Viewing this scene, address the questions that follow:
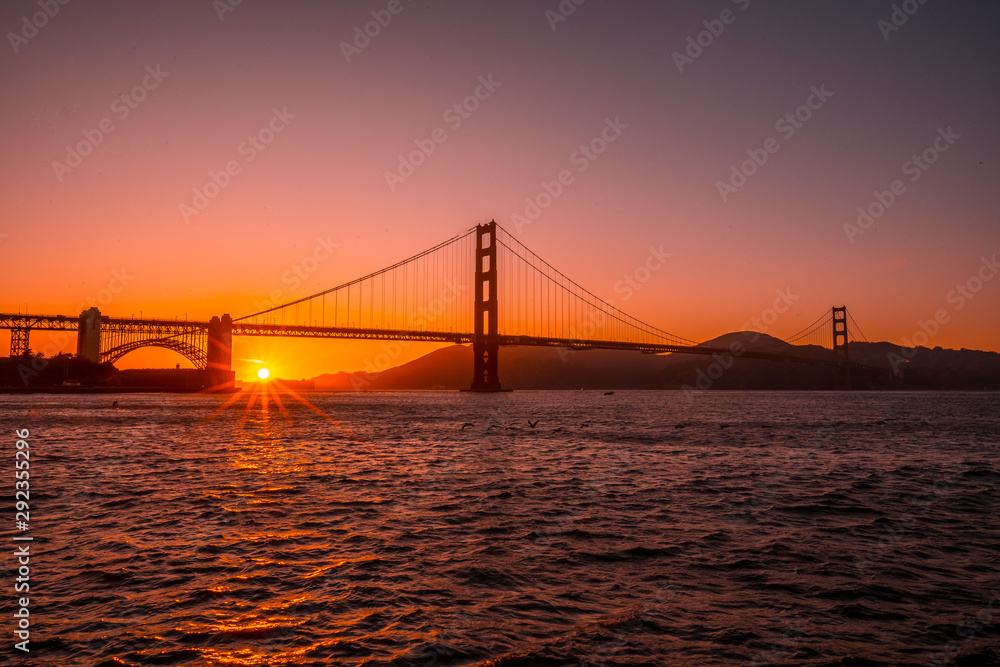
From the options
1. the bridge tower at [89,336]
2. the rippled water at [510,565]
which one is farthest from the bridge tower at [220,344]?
the rippled water at [510,565]

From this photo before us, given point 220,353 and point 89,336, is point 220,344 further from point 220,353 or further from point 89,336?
point 89,336

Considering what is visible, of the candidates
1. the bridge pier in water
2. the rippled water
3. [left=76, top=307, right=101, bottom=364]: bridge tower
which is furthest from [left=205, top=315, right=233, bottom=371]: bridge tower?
the rippled water

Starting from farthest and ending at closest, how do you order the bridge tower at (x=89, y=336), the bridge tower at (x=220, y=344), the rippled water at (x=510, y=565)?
the bridge tower at (x=89, y=336), the bridge tower at (x=220, y=344), the rippled water at (x=510, y=565)

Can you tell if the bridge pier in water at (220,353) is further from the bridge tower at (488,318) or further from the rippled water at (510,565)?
the rippled water at (510,565)

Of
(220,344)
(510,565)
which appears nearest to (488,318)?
(220,344)

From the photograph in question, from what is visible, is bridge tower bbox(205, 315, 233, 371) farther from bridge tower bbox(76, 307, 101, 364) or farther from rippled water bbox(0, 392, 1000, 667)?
rippled water bbox(0, 392, 1000, 667)

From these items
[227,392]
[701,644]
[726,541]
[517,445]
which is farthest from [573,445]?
[227,392]

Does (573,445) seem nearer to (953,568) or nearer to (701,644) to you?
(953,568)
